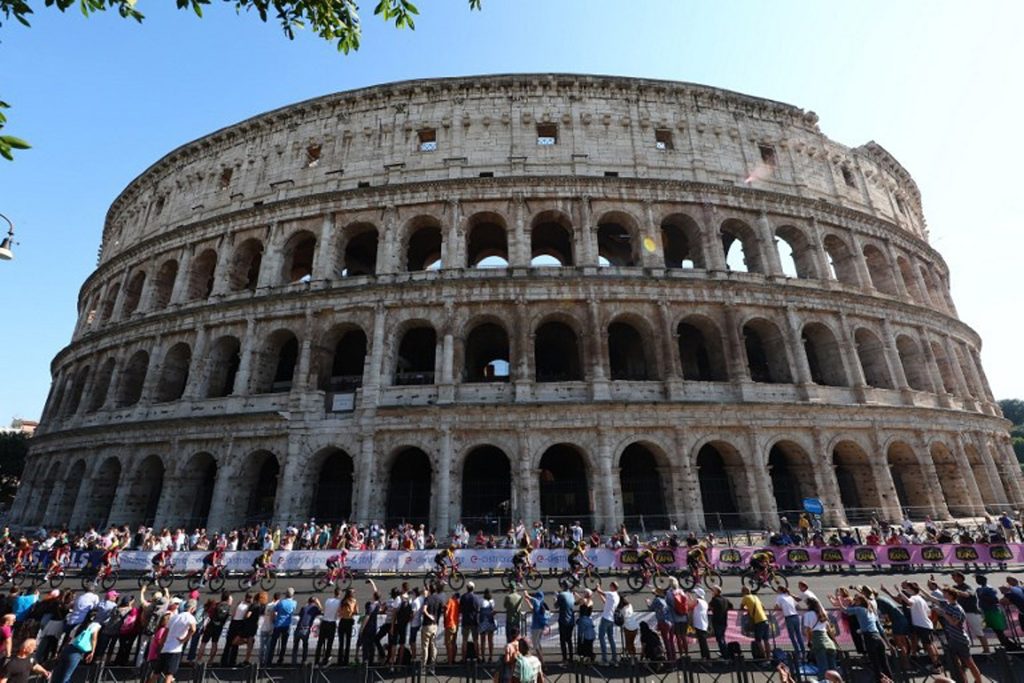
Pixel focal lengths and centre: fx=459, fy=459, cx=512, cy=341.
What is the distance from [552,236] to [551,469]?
1246 cm

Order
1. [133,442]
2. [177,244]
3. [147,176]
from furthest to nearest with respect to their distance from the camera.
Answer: [147,176] < [177,244] < [133,442]

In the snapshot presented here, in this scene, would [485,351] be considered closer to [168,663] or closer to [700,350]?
[700,350]

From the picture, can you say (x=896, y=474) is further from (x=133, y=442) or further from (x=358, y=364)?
(x=133, y=442)

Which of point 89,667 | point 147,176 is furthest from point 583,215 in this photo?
point 147,176

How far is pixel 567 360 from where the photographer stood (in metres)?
23.9

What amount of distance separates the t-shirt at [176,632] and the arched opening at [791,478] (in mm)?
19279

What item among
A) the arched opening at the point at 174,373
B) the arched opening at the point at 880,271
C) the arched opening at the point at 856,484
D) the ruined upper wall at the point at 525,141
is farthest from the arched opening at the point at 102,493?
the arched opening at the point at 880,271

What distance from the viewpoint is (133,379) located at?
24484 millimetres

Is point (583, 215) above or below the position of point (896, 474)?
above

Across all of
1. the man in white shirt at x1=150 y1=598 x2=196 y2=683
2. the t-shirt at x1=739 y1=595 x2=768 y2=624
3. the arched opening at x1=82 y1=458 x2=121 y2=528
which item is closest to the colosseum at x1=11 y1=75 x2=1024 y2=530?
the arched opening at x1=82 y1=458 x2=121 y2=528

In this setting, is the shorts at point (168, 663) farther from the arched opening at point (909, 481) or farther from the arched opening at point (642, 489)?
the arched opening at point (909, 481)

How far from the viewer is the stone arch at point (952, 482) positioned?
20.8 m

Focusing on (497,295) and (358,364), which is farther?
(358,364)

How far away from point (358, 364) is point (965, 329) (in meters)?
34.5
